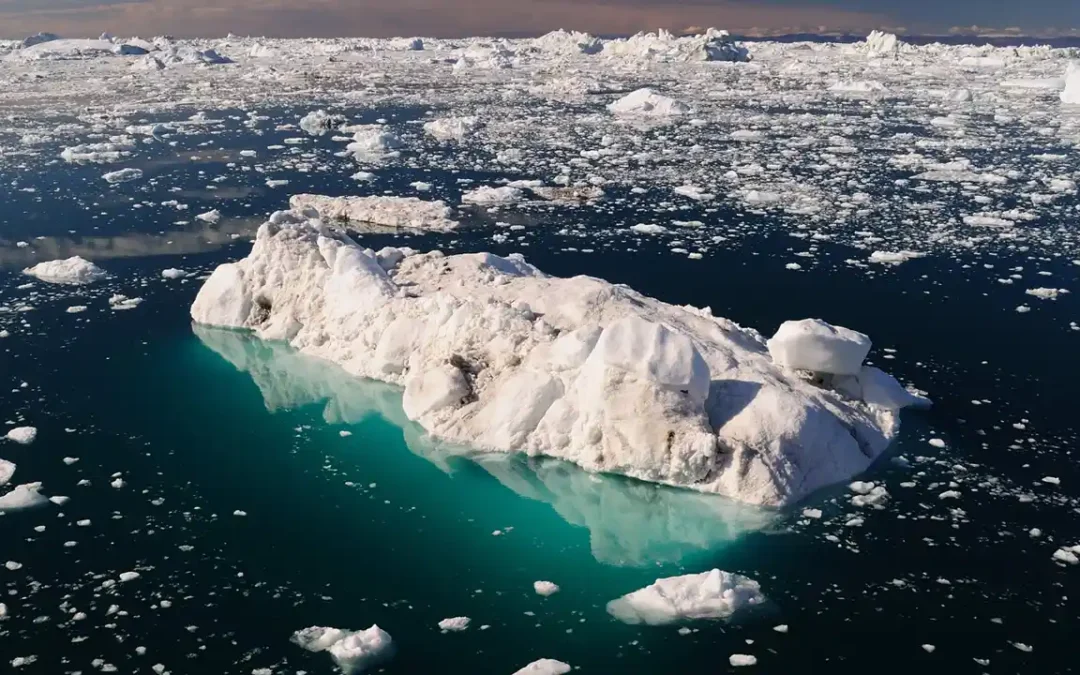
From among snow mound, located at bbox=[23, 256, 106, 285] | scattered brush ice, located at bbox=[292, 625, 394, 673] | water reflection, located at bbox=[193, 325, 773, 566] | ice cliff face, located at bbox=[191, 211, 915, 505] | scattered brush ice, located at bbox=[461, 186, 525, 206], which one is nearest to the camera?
scattered brush ice, located at bbox=[292, 625, 394, 673]

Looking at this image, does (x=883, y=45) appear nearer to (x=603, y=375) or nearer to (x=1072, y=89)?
(x=1072, y=89)

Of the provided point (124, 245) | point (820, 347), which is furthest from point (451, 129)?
point (820, 347)

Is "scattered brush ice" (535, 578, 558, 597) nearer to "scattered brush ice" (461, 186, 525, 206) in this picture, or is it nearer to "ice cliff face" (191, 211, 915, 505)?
"ice cliff face" (191, 211, 915, 505)

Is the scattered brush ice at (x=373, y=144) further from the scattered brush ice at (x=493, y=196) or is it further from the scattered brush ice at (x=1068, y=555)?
the scattered brush ice at (x=1068, y=555)

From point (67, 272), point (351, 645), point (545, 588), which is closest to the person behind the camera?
point (351, 645)

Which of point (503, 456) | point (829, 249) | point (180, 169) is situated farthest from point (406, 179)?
point (503, 456)

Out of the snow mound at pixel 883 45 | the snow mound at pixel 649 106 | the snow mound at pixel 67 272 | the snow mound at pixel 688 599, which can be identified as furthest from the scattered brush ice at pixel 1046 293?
the snow mound at pixel 883 45

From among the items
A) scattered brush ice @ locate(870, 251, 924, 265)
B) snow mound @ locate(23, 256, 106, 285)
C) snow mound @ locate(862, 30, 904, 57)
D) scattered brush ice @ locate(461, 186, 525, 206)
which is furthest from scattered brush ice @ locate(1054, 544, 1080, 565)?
snow mound @ locate(862, 30, 904, 57)
